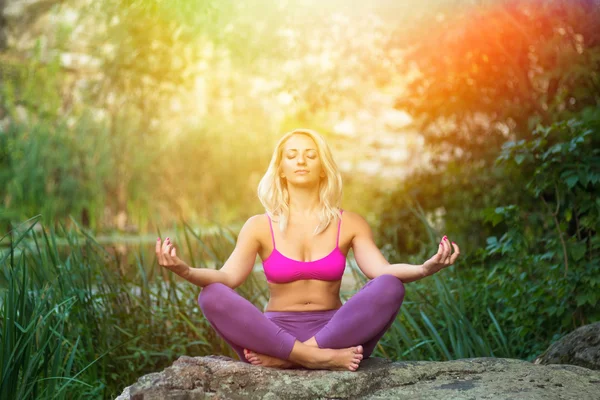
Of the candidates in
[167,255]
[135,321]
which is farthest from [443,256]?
[135,321]

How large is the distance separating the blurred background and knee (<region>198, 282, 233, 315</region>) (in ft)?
1.85

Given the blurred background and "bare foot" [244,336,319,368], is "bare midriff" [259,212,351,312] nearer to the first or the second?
"bare foot" [244,336,319,368]

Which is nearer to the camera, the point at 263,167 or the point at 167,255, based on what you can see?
the point at 167,255

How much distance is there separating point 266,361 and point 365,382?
1.12 ft

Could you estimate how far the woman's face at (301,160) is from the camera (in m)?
2.83

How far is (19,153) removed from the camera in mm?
10289

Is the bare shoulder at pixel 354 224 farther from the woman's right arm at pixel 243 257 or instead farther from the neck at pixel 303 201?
the woman's right arm at pixel 243 257

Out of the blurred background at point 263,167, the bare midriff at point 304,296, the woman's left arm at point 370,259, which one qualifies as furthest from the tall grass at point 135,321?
the bare midriff at point 304,296

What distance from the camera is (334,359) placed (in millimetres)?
2580

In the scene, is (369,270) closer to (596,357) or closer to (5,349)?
(596,357)

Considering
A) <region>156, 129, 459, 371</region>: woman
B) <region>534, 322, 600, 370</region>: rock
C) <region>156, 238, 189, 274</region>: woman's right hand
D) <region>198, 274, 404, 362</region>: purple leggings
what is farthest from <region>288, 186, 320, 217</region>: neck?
<region>534, 322, 600, 370</region>: rock

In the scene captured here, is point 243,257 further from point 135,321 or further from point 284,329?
point 135,321

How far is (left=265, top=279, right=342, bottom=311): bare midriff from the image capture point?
276 centimetres

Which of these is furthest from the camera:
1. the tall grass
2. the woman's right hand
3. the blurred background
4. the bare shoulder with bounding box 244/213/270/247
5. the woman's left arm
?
the blurred background
